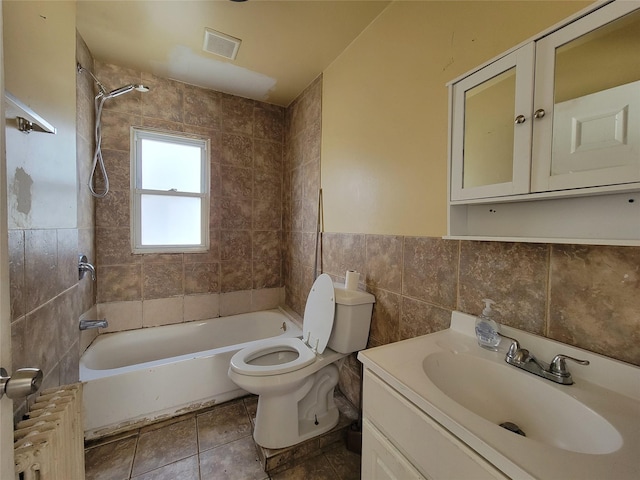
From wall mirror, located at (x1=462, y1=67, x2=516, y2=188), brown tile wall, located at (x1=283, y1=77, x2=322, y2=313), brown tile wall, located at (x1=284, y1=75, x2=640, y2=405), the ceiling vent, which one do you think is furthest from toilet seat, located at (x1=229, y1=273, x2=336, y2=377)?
the ceiling vent

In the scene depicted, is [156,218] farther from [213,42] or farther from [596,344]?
[596,344]

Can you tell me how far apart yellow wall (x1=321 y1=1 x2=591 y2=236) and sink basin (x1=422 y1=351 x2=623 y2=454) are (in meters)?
0.56

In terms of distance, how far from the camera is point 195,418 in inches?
67.7

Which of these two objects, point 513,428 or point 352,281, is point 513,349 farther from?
point 352,281

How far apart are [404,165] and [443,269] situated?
1.84 feet

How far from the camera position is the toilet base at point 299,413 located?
141 cm

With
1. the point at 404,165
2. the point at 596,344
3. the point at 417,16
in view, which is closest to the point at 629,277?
the point at 596,344

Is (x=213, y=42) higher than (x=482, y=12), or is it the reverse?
(x=213, y=42)

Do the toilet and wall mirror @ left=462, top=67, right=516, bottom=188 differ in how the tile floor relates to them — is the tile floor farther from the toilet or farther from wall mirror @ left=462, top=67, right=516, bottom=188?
wall mirror @ left=462, top=67, right=516, bottom=188

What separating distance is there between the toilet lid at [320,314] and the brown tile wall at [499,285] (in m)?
0.23

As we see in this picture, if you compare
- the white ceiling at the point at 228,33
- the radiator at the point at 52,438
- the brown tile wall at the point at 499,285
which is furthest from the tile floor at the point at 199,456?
the white ceiling at the point at 228,33

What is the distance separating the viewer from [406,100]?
1.33m

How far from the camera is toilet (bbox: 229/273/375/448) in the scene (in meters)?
1.38

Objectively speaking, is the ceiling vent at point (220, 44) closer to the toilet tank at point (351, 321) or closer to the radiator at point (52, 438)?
the toilet tank at point (351, 321)
